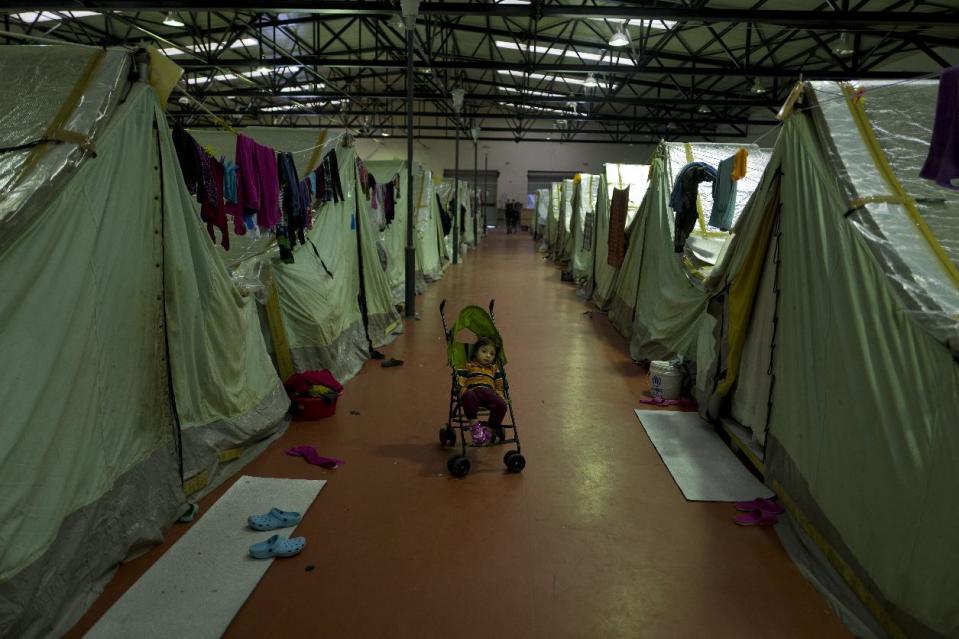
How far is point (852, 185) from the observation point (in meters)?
2.85

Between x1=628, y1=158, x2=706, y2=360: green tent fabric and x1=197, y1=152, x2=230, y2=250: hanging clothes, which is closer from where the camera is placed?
x1=197, y1=152, x2=230, y2=250: hanging clothes

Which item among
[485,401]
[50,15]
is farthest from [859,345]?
[50,15]

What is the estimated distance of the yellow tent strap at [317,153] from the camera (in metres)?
5.35

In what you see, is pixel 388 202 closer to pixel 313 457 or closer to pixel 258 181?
pixel 258 181

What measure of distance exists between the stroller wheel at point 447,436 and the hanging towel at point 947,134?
288 centimetres

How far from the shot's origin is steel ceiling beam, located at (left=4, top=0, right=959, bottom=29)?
8.68 m

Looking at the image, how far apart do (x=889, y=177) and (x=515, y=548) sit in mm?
2584

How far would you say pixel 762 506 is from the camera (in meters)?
3.17

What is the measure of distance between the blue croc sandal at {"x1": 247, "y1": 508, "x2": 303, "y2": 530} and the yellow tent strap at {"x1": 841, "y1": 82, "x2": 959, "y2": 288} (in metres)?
3.11

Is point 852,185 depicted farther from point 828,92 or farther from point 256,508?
point 256,508

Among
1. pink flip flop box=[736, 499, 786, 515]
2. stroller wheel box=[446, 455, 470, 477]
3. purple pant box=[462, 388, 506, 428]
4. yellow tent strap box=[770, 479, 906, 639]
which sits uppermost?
purple pant box=[462, 388, 506, 428]

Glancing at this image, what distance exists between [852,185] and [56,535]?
3.76 m

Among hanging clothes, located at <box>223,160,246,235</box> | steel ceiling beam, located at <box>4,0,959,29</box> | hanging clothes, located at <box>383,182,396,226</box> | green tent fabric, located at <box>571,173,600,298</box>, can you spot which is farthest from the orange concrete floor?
steel ceiling beam, located at <box>4,0,959,29</box>

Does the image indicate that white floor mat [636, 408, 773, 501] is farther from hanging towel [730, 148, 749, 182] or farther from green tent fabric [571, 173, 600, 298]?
green tent fabric [571, 173, 600, 298]
